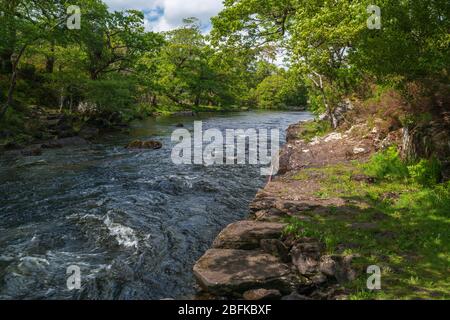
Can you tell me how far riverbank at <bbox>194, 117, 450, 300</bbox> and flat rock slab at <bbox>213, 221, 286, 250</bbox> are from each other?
0.02 m

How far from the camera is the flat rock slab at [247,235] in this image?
29.0ft

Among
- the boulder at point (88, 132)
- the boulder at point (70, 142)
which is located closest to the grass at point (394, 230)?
the boulder at point (70, 142)

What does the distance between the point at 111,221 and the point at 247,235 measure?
4.45 meters

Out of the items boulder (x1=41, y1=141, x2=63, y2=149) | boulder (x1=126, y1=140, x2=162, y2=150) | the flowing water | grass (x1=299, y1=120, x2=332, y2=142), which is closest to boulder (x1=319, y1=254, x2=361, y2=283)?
the flowing water

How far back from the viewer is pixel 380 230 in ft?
28.7

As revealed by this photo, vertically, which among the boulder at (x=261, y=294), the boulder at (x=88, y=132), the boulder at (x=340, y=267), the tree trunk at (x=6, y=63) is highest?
the tree trunk at (x=6, y=63)

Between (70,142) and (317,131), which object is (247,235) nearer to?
(317,131)

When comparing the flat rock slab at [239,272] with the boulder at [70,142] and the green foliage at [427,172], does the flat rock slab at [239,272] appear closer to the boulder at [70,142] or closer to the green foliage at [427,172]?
the green foliage at [427,172]

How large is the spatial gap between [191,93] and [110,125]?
130 feet

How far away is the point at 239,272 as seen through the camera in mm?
7473

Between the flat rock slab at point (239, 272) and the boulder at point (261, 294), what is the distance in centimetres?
14

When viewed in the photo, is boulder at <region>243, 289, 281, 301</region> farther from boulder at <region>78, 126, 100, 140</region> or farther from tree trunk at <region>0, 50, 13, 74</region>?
tree trunk at <region>0, 50, 13, 74</region>

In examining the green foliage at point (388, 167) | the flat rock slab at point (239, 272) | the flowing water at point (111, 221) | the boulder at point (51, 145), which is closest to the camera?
the flat rock slab at point (239, 272)

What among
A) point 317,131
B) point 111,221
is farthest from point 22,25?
point 317,131
